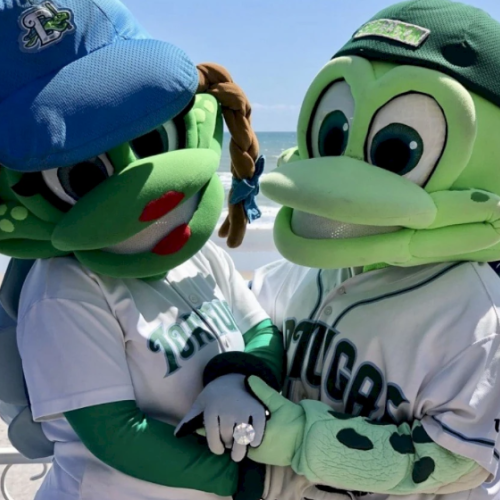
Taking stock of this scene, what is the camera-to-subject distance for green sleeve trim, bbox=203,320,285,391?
4.09ft

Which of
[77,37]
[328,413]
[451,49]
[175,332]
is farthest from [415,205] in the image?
[77,37]

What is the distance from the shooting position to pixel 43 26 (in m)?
1.09

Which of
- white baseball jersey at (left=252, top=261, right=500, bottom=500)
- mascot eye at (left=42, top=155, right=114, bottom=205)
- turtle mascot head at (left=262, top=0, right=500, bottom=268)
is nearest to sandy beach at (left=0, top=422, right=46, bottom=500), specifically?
white baseball jersey at (left=252, top=261, right=500, bottom=500)

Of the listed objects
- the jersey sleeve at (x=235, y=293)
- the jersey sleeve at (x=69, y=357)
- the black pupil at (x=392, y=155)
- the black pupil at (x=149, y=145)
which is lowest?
the jersey sleeve at (x=235, y=293)

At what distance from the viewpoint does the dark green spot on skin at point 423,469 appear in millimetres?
1120

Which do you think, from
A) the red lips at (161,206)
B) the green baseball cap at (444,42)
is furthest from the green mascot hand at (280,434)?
the green baseball cap at (444,42)

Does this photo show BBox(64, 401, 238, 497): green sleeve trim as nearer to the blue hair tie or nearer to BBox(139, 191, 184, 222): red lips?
BBox(139, 191, 184, 222): red lips

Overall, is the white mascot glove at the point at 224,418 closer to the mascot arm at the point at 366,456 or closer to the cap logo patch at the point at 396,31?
the mascot arm at the point at 366,456

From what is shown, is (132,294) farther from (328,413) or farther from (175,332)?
(328,413)

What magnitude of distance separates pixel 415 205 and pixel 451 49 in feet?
0.90

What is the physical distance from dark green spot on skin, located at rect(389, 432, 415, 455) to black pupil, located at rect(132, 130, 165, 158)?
24.9 inches

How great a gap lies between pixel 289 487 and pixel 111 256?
54cm

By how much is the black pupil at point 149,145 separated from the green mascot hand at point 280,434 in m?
0.47

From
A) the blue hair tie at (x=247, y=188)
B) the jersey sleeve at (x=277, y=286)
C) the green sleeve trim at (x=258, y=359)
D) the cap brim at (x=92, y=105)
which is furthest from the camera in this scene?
the jersey sleeve at (x=277, y=286)
